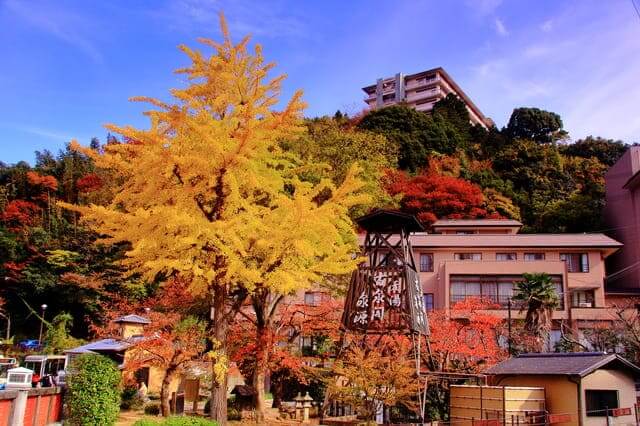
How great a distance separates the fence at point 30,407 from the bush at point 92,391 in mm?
626

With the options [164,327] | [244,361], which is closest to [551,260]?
[244,361]

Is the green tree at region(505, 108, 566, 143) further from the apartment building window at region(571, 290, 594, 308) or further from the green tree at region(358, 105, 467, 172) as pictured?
the apartment building window at region(571, 290, 594, 308)

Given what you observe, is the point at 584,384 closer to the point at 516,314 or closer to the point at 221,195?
the point at 221,195

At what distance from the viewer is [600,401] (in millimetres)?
20609

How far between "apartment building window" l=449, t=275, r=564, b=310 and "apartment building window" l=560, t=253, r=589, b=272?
4309 millimetres

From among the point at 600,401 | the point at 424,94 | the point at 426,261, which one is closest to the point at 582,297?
the point at 426,261

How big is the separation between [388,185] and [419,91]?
46308 millimetres

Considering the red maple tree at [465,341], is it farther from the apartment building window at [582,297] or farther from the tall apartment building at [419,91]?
the tall apartment building at [419,91]

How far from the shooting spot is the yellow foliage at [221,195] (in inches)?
474

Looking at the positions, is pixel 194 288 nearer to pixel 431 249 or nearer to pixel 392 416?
pixel 392 416

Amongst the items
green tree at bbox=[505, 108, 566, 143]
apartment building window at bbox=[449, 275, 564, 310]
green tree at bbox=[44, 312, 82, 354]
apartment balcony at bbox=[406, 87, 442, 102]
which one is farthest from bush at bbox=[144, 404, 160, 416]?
apartment balcony at bbox=[406, 87, 442, 102]

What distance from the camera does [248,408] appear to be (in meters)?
23.6

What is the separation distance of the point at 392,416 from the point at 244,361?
669 centimetres

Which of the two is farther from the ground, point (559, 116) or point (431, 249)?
point (559, 116)
